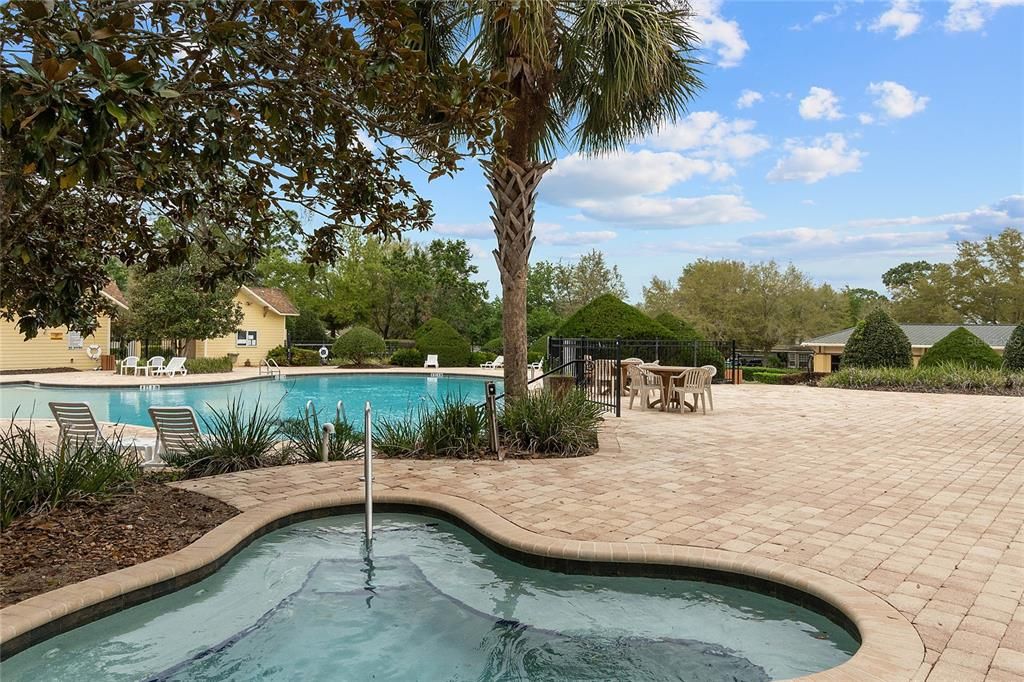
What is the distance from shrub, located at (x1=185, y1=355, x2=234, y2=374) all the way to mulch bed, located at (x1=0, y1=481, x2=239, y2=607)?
22585 millimetres

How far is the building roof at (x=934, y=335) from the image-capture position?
29691 millimetres

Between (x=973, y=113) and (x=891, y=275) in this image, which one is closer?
(x=973, y=113)

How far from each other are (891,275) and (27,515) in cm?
8182

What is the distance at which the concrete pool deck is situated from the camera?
11.2ft

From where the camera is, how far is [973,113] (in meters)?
13.4

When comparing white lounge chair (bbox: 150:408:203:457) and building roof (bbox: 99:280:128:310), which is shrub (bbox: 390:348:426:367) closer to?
building roof (bbox: 99:280:128:310)

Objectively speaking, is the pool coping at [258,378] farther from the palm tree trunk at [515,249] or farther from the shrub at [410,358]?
the palm tree trunk at [515,249]

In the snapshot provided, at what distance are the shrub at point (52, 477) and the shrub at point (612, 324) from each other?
13904 mm

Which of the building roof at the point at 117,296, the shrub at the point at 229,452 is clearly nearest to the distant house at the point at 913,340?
the shrub at the point at 229,452

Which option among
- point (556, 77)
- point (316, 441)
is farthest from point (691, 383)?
point (316, 441)

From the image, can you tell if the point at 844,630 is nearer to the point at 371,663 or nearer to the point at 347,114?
the point at 371,663

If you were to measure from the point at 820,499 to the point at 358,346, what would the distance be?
87.9 ft

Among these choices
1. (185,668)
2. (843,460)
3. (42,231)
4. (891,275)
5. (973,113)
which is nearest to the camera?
(185,668)

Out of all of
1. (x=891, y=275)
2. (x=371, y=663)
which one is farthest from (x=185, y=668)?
(x=891, y=275)
